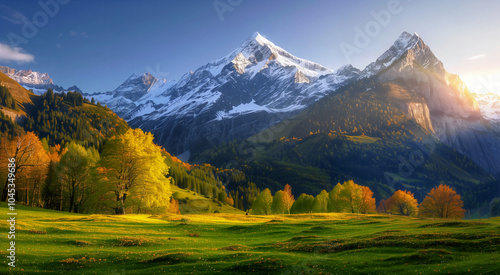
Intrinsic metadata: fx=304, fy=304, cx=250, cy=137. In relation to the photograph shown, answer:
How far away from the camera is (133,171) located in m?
66.6

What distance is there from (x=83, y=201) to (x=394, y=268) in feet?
273

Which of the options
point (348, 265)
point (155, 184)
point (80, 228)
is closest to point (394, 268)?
point (348, 265)

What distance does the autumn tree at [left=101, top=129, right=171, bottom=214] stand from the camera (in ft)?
215

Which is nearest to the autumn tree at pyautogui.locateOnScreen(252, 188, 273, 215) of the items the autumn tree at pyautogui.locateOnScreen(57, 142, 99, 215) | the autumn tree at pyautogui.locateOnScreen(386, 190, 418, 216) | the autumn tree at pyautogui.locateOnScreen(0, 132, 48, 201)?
the autumn tree at pyautogui.locateOnScreen(386, 190, 418, 216)

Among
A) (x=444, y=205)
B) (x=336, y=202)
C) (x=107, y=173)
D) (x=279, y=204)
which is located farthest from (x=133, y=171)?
(x=444, y=205)

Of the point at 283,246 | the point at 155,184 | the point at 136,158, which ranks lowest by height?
the point at 283,246

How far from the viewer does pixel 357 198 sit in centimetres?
12938

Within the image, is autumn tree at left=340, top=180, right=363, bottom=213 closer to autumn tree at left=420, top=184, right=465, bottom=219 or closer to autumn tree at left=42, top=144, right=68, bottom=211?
A: autumn tree at left=420, top=184, right=465, bottom=219

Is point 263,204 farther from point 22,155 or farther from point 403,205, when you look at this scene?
point 22,155

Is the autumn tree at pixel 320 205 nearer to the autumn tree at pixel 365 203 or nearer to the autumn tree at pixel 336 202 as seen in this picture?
the autumn tree at pixel 336 202

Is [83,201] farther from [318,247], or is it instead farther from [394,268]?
[394,268]

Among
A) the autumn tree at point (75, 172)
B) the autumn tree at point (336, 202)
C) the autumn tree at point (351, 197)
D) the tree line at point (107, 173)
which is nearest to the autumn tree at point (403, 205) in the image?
the autumn tree at point (351, 197)

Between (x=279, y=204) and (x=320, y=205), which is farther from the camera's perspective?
(x=279, y=204)

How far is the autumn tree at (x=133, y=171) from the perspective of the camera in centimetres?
6544
